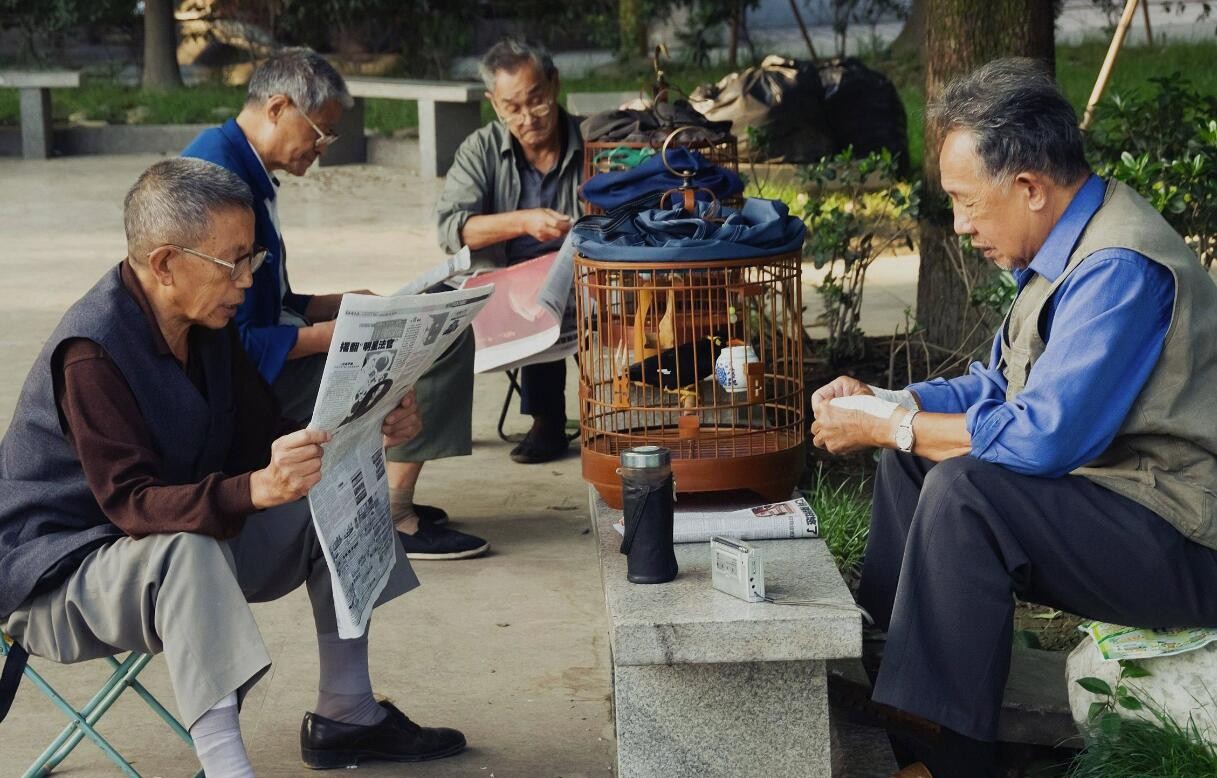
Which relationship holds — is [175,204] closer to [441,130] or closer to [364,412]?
[364,412]

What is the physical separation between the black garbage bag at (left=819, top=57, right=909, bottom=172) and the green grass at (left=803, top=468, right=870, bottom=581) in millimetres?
5787

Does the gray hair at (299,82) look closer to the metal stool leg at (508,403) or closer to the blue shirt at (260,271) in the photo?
the blue shirt at (260,271)

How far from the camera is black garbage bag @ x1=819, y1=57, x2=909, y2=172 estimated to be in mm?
9781

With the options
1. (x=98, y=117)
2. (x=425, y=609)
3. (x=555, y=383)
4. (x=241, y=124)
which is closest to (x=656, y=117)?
(x=555, y=383)

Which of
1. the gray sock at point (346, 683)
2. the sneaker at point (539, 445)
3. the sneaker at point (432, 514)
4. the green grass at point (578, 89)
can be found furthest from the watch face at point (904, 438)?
the green grass at point (578, 89)

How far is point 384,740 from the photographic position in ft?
10.4

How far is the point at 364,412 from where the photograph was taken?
8.87 feet

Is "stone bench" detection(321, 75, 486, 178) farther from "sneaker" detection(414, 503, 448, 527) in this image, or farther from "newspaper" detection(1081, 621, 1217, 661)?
"newspaper" detection(1081, 621, 1217, 661)

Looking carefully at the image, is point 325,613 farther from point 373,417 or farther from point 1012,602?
point 1012,602

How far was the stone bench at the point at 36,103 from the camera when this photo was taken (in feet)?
43.8

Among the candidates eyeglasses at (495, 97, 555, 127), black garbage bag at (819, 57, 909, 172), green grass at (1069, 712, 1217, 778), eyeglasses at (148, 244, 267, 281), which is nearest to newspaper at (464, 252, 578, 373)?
eyeglasses at (495, 97, 555, 127)

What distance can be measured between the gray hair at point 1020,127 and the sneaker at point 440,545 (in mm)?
2187

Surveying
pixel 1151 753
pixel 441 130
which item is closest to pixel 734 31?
pixel 441 130

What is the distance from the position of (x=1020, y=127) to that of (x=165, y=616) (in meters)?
1.68
